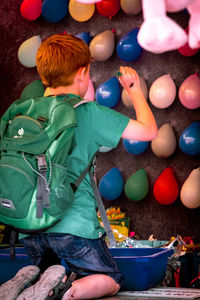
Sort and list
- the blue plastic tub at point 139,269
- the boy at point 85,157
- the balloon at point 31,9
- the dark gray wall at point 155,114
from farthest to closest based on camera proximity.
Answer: the balloon at point 31,9
the dark gray wall at point 155,114
the blue plastic tub at point 139,269
the boy at point 85,157

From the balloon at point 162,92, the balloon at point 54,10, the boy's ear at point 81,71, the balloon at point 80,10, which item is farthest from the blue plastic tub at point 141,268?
the balloon at point 54,10

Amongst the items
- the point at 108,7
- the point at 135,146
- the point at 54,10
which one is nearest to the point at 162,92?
the point at 135,146

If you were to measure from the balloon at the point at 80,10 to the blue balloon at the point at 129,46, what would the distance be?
412mm

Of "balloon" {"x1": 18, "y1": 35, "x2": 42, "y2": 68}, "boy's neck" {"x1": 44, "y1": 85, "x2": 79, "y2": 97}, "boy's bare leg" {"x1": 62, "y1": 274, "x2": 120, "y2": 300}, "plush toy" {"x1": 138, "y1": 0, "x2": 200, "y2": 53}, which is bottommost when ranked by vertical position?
"boy's bare leg" {"x1": 62, "y1": 274, "x2": 120, "y2": 300}

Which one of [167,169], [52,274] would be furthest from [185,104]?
[52,274]

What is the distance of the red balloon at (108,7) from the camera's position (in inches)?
133

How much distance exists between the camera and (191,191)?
9.64ft

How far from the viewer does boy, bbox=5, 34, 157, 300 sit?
158 centimetres

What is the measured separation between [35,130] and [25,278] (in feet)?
1.65

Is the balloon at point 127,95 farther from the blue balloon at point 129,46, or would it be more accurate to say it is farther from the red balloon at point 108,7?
the red balloon at point 108,7

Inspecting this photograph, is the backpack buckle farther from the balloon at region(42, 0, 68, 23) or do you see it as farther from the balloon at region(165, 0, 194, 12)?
the balloon at region(42, 0, 68, 23)

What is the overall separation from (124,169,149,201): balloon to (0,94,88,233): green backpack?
1.73 metres

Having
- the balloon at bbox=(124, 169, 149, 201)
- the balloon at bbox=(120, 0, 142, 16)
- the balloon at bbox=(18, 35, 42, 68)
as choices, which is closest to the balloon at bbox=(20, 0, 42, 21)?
the balloon at bbox=(18, 35, 42, 68)

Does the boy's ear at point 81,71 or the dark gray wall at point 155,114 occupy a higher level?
the boy's ear at point 81,71
